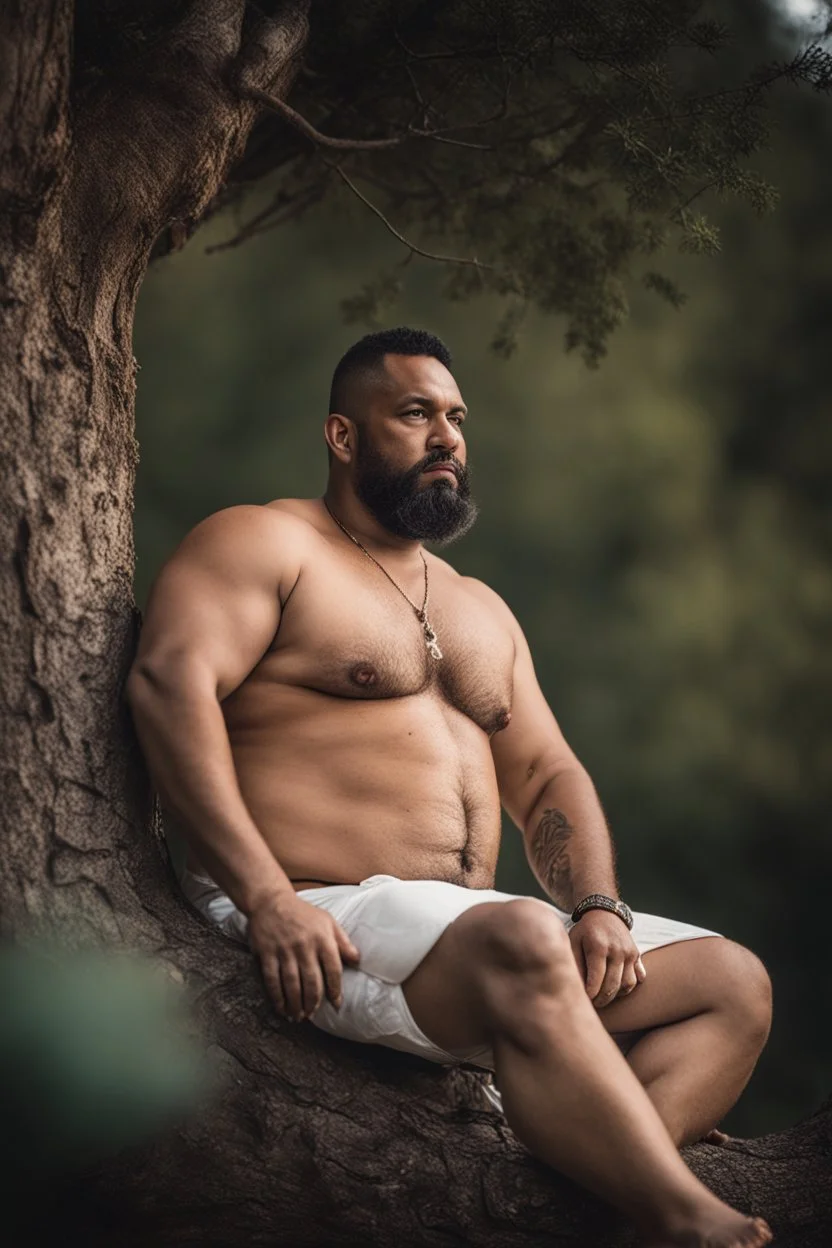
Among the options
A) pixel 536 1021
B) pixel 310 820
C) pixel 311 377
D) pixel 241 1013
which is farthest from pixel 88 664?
pixel 311 377

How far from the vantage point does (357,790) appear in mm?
2273

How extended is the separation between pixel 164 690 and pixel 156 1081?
54 cm

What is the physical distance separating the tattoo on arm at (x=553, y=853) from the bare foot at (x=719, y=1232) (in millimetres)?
708

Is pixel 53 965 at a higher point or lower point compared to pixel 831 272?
lower

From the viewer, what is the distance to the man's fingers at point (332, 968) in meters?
1.95

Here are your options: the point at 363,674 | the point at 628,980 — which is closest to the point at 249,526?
the point at 363,674

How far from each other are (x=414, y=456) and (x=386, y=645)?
1.27 feet

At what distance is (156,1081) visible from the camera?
1931 millimetres

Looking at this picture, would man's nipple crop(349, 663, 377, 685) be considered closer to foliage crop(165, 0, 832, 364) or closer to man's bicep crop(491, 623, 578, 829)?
man's bicep crop(491, 623, 578, 829)

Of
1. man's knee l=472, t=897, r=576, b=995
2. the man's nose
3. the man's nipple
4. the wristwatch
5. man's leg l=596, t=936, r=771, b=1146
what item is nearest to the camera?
man's knee l=472, t=897, r=576, b=995

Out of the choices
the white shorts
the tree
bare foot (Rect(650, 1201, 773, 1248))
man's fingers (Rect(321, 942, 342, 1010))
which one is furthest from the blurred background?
bare foot (Rect(650, 1201, 773, 1248))

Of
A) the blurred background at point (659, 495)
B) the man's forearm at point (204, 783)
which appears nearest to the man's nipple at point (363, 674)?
the man's forearm at point (204, 783)

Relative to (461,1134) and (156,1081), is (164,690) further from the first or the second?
(461,1134)

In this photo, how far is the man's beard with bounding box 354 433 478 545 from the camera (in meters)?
2.54
